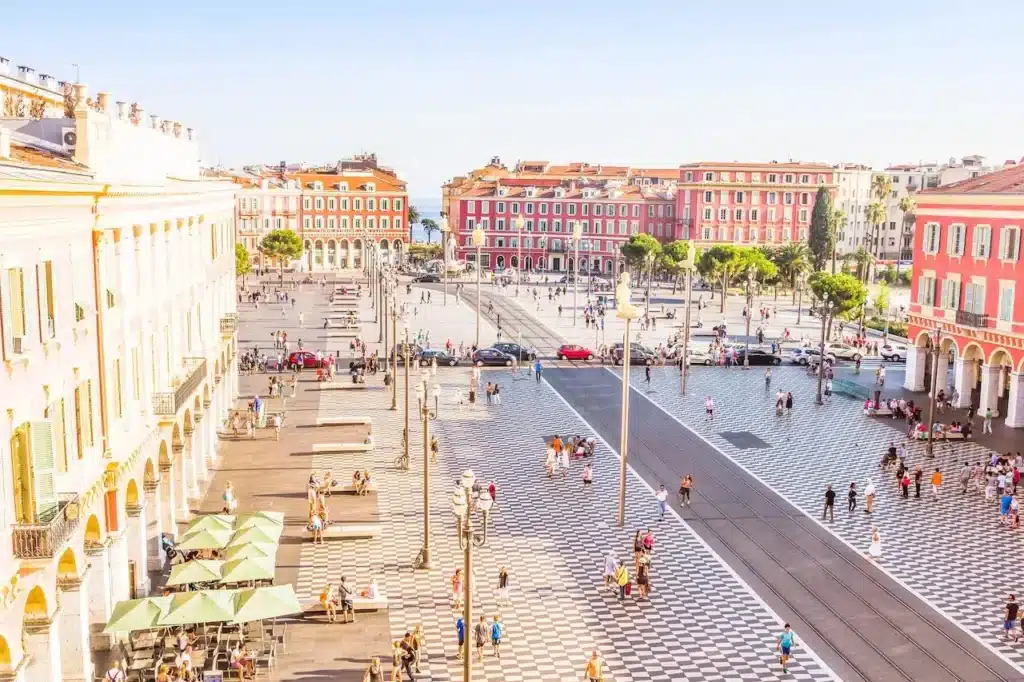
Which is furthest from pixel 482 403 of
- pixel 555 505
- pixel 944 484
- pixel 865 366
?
pixel 865 366

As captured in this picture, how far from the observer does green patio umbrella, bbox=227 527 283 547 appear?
2594cm

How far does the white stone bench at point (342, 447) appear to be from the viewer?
40.3 metres

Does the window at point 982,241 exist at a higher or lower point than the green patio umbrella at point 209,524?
higher

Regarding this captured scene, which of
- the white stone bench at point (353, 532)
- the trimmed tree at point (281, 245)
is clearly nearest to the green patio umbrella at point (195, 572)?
the white stone bench at point (353, 532)

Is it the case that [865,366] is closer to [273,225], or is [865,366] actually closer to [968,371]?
[968,371]

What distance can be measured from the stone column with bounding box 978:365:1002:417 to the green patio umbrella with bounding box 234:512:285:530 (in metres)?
→ 32.6

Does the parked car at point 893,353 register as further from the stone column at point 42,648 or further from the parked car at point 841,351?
the stone column at point 42,648

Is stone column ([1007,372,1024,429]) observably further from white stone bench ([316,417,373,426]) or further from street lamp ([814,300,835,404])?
white stone bench ([316,417,373,426])

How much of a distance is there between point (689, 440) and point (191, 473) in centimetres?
2035

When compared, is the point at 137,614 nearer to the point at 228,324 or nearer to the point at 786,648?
the point at 786,648

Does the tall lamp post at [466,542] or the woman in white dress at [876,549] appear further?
the woman in white dress at [876,549]

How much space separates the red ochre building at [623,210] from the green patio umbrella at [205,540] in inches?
3675

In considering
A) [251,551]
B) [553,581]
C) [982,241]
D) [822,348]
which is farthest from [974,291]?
[251,551]

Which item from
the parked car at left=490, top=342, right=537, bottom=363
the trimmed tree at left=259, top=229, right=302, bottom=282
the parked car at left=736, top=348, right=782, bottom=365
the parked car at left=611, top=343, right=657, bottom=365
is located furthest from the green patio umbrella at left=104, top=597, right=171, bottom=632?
the trimmed tree at left=259, top=229, right=302, bottom=282
